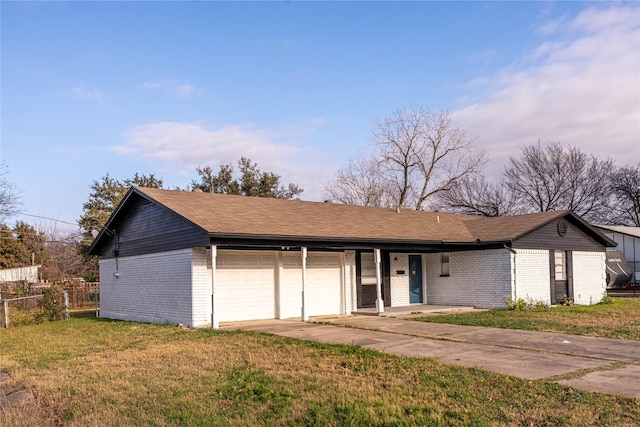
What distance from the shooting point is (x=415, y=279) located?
2312cm

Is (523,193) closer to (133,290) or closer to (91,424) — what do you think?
(133,290)

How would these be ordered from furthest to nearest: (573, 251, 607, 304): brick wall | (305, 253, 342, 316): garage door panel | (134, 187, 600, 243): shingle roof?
(573, 251, 607, 304): brick wall < (305, 253, 342, 316): garage door panel < (134, 187, 600, 243): shingle roof

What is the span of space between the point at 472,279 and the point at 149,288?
1177 centimetres

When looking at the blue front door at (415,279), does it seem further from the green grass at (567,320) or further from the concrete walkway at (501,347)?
the concrete walkway at (501,347)

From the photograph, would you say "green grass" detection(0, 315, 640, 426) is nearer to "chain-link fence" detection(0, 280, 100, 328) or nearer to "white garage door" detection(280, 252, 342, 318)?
"white garage door" detection(280, 252, 342, 318)

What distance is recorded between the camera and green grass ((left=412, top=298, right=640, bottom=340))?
1439 cm

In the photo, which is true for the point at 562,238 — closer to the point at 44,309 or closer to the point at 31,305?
the point at 44,309

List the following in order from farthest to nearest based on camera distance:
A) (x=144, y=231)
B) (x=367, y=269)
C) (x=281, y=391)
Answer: (x=367, y=269), (x=144, y=231), (x=281, y=391)

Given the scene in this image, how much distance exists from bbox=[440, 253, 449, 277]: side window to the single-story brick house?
43 mm

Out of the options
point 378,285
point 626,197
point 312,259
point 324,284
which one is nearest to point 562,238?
point 378,285

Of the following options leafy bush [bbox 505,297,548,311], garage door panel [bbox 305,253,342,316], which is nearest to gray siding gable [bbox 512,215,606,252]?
leafy bush [bbox 505,297,548,311]

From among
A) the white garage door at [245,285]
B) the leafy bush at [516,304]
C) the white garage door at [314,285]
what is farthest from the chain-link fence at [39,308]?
the leafy bush at [516,304]

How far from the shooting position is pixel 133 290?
20.2 meters

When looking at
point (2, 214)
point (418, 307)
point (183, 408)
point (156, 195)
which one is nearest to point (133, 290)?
point (156, 195)
